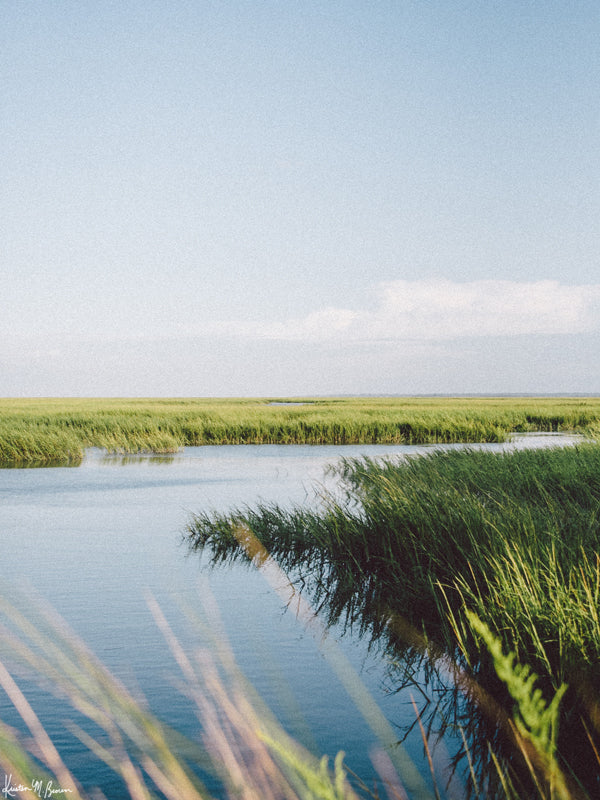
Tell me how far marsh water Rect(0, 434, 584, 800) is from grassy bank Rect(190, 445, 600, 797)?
594 millimetres

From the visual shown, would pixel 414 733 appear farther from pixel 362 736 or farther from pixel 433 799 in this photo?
pixel 433 799

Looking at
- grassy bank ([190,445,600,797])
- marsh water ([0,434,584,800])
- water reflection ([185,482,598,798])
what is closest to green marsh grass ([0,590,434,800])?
marsh water ([0,434,584,800])

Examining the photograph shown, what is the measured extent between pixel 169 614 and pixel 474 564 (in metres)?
3.45

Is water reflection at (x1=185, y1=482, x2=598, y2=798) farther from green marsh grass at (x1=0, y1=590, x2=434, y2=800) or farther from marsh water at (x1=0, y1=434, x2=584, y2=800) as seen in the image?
green marsh grass at (x1=0, y1=590, x2=434, y2=800)

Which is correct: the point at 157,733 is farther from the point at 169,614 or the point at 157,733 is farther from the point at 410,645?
the point at 169,614

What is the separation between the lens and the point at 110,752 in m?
4.81

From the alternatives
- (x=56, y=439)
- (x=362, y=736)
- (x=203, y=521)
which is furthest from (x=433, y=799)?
(x=56, y=439)

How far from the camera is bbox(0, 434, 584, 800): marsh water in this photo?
5283 mm

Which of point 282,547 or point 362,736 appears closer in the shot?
point 362,736

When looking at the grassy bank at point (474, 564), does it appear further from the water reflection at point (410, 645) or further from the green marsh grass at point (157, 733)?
the green marsh grass at point (157, 733)

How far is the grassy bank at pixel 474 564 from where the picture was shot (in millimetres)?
4918

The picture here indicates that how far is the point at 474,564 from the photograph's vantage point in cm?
749

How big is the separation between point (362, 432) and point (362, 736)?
28.9 metres

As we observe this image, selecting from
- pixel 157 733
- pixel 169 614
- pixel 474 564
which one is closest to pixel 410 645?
pixel 474 564
